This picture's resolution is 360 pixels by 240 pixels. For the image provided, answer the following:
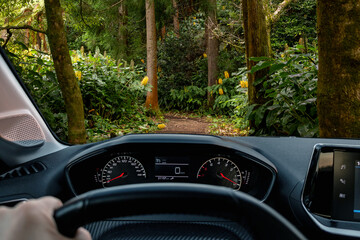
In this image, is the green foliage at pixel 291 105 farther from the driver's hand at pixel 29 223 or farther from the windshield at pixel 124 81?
the driver's hand at pixel 29 223

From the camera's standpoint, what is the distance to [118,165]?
1.71 metres

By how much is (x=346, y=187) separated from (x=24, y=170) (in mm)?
1503

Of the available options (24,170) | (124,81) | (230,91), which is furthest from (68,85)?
(230,91)

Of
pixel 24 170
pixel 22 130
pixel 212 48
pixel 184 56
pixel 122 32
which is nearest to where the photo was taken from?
pixel 24 170

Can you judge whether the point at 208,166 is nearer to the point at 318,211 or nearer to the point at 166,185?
the point at 318,211

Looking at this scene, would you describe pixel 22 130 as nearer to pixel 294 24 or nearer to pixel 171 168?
pixel 171 168

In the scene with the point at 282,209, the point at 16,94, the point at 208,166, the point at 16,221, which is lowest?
the point at 282,209

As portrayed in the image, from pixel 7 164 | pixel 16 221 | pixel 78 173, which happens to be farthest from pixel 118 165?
pixel 16 221

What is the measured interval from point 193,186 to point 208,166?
38.5 inches

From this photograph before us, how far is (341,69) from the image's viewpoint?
2.24 meters

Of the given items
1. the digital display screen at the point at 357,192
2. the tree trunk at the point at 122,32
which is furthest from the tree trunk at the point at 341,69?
the tree trunk at the point at 122,32

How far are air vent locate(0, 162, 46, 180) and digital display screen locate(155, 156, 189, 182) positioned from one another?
1.82 ft

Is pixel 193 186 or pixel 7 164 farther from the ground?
pixel 193 186

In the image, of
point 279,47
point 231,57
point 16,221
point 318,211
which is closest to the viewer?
point 16,221
